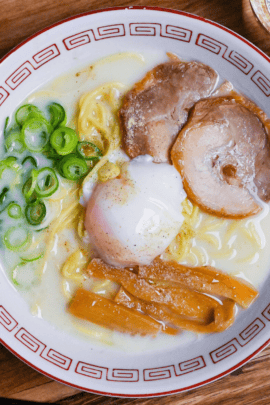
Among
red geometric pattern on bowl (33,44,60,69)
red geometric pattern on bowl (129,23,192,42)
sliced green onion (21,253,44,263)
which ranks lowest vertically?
sliced green onion (21,253,44,263)

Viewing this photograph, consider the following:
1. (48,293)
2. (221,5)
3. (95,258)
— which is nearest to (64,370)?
(48,293)

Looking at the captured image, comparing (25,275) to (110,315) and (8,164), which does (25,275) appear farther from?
(8,164)

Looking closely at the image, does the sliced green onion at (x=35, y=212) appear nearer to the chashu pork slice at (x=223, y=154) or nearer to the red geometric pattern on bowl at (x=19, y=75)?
the red geometric pattern on bowl at (x=19, y=75)

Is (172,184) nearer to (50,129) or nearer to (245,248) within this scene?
(245,248)

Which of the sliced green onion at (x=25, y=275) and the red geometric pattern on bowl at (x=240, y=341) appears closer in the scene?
the red geometric pattern on bowl at (x=240, y=341)

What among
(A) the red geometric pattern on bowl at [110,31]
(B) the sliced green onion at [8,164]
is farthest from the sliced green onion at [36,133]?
(A) the red geometric pattern on bowl at [110,31]

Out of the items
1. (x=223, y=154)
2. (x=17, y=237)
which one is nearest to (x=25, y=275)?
(x=17, y=237)

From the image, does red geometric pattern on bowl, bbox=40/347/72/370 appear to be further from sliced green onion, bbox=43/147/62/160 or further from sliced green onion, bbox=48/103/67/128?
sliced green onion, bbox=48/103/67/128

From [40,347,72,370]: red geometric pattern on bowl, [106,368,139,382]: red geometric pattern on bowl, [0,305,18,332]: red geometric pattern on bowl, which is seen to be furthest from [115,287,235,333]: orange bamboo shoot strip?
[0,305,18,332]: red geometric pattern on bowl
